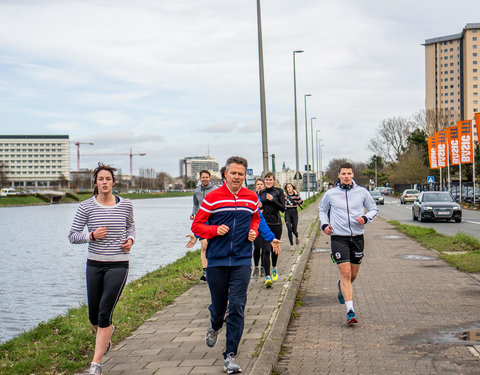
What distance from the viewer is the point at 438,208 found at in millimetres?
26922

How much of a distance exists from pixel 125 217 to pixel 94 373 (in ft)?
4.19

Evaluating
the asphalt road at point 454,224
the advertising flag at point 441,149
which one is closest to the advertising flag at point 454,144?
the advertising flag at point 441,149

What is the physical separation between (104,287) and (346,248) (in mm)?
3062

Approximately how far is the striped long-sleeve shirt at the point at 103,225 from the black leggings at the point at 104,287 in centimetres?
8

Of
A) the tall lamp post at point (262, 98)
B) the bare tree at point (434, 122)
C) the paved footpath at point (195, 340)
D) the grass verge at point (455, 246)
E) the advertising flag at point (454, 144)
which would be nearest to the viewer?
the paved footpath at point (195, 340)

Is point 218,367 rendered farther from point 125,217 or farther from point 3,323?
point 3,323

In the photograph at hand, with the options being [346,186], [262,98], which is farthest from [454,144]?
[346,186]

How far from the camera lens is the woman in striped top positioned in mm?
4863

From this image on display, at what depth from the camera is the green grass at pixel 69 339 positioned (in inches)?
210

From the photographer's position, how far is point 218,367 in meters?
4.96

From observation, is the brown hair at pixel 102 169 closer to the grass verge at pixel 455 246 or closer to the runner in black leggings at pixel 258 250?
the runner in black leggings at pixel 258 250

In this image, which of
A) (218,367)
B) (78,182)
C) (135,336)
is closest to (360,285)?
(135,336)

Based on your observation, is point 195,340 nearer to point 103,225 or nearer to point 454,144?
point 103,225

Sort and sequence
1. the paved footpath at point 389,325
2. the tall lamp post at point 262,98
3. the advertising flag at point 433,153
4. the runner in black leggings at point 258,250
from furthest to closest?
the advertising flag at point 433,153
the tall lamp post at point 262,98
the runner in black leggings at point 258,250
the paved footpath at point 389,325
